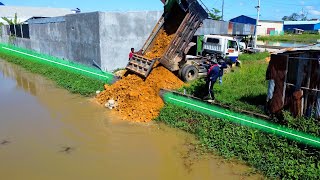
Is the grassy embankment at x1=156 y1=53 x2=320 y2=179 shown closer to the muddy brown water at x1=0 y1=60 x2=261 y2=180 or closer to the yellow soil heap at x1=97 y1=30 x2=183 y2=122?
the muddy brown water at x1=0 y1=60 x2=261 y2=180

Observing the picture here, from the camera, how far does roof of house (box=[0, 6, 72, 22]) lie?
5006 cm

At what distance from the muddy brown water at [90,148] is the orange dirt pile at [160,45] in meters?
3.16

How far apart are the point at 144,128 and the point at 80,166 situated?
2.96 metres

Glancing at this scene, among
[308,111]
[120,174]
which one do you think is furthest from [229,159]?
[120,174]

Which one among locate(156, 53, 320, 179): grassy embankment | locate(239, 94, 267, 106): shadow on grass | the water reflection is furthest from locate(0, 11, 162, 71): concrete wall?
locate(239, 94, 267, 106): shadow on grass

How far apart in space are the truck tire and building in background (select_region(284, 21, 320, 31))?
240 ft

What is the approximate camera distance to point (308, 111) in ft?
24.9

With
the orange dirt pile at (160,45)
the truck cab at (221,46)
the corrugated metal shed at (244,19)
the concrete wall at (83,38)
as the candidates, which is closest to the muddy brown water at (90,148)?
the orange dirt pile at (160,45)

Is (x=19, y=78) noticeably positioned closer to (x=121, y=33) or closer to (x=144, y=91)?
(x=121, y=33)

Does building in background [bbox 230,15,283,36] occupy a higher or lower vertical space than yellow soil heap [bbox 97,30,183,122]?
higher

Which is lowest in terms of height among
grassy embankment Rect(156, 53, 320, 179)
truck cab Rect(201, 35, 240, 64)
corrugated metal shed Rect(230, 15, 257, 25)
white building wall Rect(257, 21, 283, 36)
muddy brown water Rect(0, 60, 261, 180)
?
muddy brown water Rect(0, 60, 261, 180)

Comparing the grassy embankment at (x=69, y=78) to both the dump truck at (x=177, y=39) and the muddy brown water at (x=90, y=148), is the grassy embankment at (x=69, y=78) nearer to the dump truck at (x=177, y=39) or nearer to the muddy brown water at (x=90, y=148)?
the muddy brown water at (x=90, y=148)

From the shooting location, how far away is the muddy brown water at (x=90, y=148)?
287 inches

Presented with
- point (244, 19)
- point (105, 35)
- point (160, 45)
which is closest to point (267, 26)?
point (244, 19)
